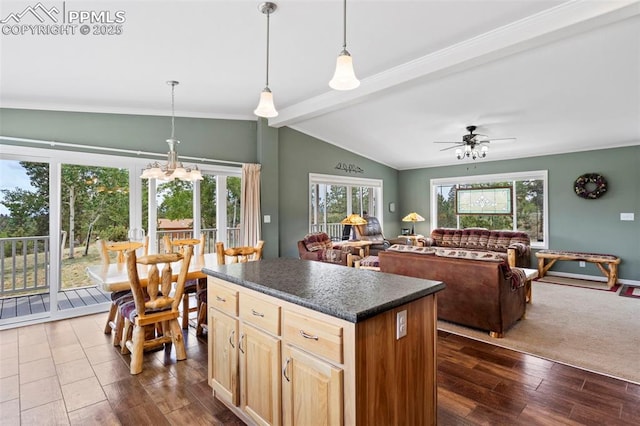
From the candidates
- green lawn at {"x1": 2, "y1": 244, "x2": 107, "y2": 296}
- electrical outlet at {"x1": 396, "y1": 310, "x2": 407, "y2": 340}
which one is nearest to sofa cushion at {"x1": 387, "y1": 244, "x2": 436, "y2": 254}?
electrical outlet at {"x1": 396, "y1": 310, "x2": 407, "y2": 340}

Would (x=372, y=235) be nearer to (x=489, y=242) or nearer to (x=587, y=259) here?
(x=489, y=242)

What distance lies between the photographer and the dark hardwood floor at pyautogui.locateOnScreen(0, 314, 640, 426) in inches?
81.9

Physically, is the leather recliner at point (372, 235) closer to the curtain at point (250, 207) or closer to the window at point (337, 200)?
the window at point (337, 200)

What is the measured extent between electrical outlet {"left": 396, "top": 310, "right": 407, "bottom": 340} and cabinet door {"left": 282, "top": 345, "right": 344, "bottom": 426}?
1.11ft

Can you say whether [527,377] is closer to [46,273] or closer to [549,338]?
[549,338]

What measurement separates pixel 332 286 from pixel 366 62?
2.78 m

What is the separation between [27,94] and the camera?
3.64 m

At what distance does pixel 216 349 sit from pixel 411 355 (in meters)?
1.33

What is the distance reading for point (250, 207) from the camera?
550 centimetres

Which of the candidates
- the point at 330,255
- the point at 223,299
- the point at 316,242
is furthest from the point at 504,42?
the point at 316,242

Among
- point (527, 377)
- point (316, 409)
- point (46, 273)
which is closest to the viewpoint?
point (316, 409)

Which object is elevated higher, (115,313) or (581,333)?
(115,313)

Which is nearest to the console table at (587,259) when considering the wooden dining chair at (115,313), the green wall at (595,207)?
the green wall at (595,207)

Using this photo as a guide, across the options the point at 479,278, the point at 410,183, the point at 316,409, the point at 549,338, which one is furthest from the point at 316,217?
the point at 316,409
